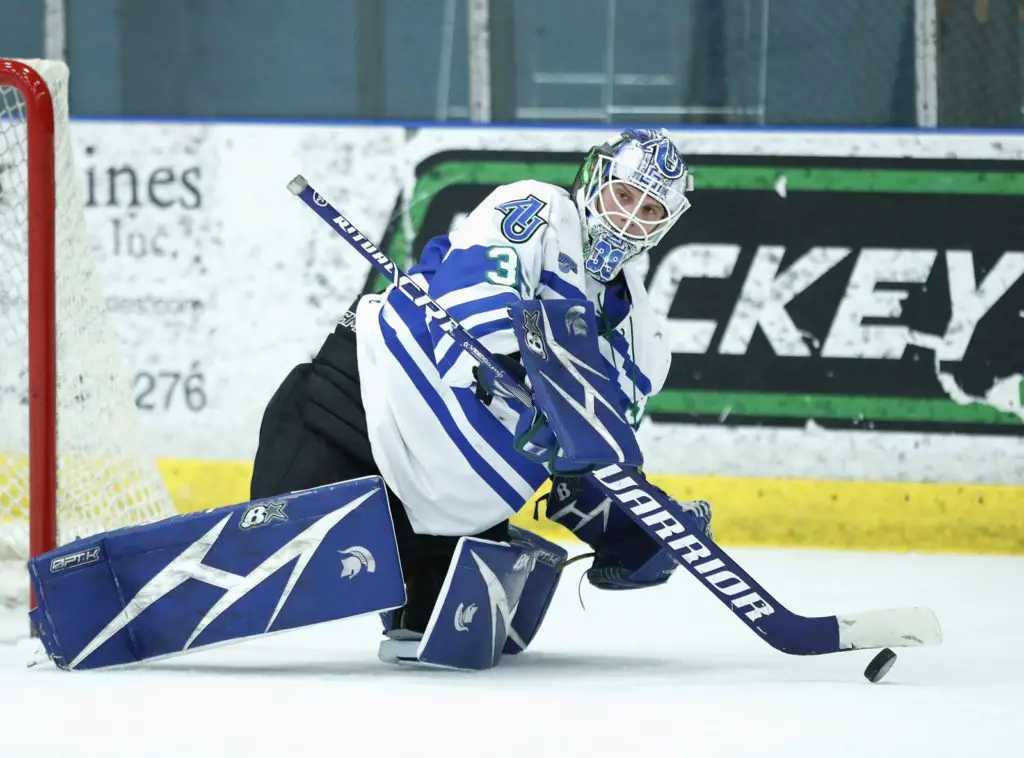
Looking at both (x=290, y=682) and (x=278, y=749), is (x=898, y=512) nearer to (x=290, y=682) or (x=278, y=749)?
(x=290, y=682)

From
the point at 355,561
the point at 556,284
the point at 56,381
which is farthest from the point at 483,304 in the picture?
the point at 56,381

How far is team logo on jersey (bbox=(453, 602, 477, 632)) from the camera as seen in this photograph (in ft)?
7.94

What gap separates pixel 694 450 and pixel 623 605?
1036 millimetres

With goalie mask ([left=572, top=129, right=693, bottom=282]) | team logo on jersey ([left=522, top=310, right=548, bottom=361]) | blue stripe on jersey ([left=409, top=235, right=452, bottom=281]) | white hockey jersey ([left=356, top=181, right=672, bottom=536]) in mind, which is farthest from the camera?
blue stripe on jersey ([left=409, top=235, right=452, bottom=281])

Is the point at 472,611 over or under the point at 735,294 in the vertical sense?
under

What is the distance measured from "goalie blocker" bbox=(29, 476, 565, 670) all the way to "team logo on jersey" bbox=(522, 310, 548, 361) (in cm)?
35

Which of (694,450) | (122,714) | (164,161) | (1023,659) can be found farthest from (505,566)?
(164,161)

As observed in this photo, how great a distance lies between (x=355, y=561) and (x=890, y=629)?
835 millimetres

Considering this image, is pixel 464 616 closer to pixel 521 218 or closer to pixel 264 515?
pixel 264 515

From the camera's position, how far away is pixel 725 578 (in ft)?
8.22

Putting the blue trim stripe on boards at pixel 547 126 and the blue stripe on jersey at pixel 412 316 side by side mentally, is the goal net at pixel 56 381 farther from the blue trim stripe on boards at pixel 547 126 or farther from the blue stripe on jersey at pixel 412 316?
the blue trim stripe on boards at pixel 547 126

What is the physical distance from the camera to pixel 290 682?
227 centimetres

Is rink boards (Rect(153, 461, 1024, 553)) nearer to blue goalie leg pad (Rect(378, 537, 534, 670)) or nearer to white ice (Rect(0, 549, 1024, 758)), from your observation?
white ice (Rect(0, 549, 1024, 758))

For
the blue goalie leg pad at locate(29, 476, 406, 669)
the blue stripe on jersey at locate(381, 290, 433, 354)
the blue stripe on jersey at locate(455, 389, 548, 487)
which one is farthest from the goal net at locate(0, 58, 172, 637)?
the blue stripe on jersey at locate(455, 389, 548, 487)
